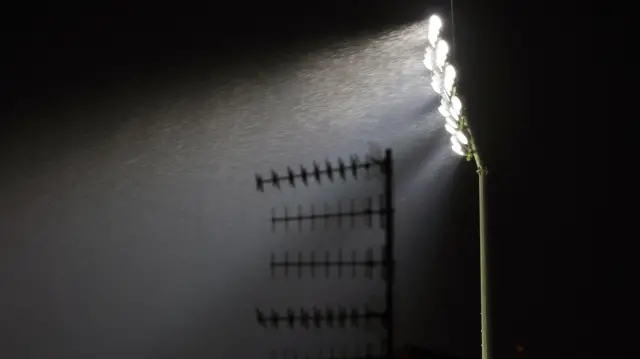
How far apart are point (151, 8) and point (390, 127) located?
1.89 ft

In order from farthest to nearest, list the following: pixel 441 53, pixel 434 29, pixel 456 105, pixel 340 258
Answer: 1. pixel 340 258
2. pixel 434 29
3. pixel 441 53
4. pixel 456 105

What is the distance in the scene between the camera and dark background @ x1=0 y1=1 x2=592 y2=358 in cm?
117

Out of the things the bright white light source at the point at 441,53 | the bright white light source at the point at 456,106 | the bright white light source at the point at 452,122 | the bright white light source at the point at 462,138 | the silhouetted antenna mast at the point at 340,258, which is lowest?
the silhouetted antenna mast at the point at 340,258

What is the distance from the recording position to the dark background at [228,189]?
1.17 metres

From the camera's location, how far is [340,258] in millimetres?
1277

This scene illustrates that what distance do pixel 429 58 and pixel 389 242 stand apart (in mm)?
316

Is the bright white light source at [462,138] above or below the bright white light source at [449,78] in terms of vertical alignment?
below

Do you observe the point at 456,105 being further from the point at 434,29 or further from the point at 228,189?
the point at 228,189

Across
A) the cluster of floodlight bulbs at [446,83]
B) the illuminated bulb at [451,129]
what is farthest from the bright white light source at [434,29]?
the illuminated bulb at [451,129]

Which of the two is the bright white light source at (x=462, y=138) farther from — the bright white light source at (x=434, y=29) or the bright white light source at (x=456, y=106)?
the bright white light source at (x=434, y=29)

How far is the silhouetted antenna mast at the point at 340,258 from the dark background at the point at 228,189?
2 cm

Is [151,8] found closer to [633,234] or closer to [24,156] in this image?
[24,156]

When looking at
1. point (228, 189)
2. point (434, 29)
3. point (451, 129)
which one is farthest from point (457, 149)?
point (228, 189)

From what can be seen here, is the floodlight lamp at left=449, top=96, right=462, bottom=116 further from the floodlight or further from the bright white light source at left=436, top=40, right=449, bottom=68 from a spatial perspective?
the bright white light source at left=436, top=40, right=449, bottom=68
